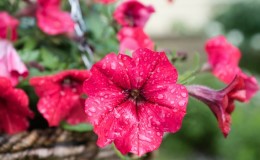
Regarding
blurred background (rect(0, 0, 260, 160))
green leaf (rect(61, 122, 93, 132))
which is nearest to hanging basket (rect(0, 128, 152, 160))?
green leaf (rect(61, 122, 93, 132))

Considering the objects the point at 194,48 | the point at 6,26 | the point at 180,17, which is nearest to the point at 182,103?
the point at 6,26

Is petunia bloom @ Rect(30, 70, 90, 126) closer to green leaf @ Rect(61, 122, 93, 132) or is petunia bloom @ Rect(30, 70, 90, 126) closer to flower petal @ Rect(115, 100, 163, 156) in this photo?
green leaf @ Rect(61, 122, 93, 132)

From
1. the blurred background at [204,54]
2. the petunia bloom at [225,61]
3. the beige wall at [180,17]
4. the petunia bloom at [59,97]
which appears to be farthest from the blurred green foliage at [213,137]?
the beige wall at [180,17]

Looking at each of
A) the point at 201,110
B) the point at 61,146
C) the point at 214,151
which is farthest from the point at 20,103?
the point at 214,151

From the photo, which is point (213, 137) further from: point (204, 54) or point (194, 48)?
point (194, 48)

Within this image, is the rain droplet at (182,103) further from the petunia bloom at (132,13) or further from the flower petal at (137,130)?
the petunia bloom at (132,13)

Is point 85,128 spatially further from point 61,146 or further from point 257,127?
point 257,127
